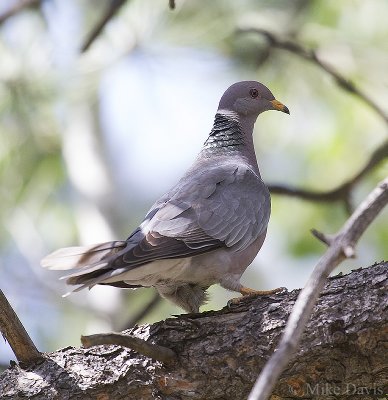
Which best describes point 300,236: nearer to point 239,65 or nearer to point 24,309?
point 239,65

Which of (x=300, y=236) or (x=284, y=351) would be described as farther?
(x=300, y=236)

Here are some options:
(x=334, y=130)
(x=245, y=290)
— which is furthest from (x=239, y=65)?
(x=245, y=290)

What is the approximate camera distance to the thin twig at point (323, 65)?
572 centimetres

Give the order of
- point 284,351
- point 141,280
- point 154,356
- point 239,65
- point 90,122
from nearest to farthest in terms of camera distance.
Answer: point 284,351, point 154,356, point 141,280, point 239,65, point 90,122

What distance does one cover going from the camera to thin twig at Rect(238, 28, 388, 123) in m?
5.72

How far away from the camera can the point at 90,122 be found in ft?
25.5

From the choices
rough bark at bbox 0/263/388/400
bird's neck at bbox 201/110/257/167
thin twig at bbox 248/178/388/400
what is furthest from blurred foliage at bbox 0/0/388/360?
thin twig at bbox 248/178/388/400

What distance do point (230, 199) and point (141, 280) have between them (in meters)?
0.78

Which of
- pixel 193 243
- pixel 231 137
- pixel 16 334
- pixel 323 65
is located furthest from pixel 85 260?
pixel 323 65

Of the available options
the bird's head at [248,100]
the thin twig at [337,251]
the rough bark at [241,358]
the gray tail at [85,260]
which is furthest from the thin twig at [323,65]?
the thin twig at [337,251]

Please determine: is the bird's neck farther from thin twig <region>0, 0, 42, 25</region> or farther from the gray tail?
thin twig <region>0, 0, 42, 25</region>

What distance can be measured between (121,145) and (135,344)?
5050 mm

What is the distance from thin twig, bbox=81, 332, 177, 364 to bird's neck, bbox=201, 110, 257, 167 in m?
1.84

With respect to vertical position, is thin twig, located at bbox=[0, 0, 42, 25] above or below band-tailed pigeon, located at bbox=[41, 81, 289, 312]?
above
